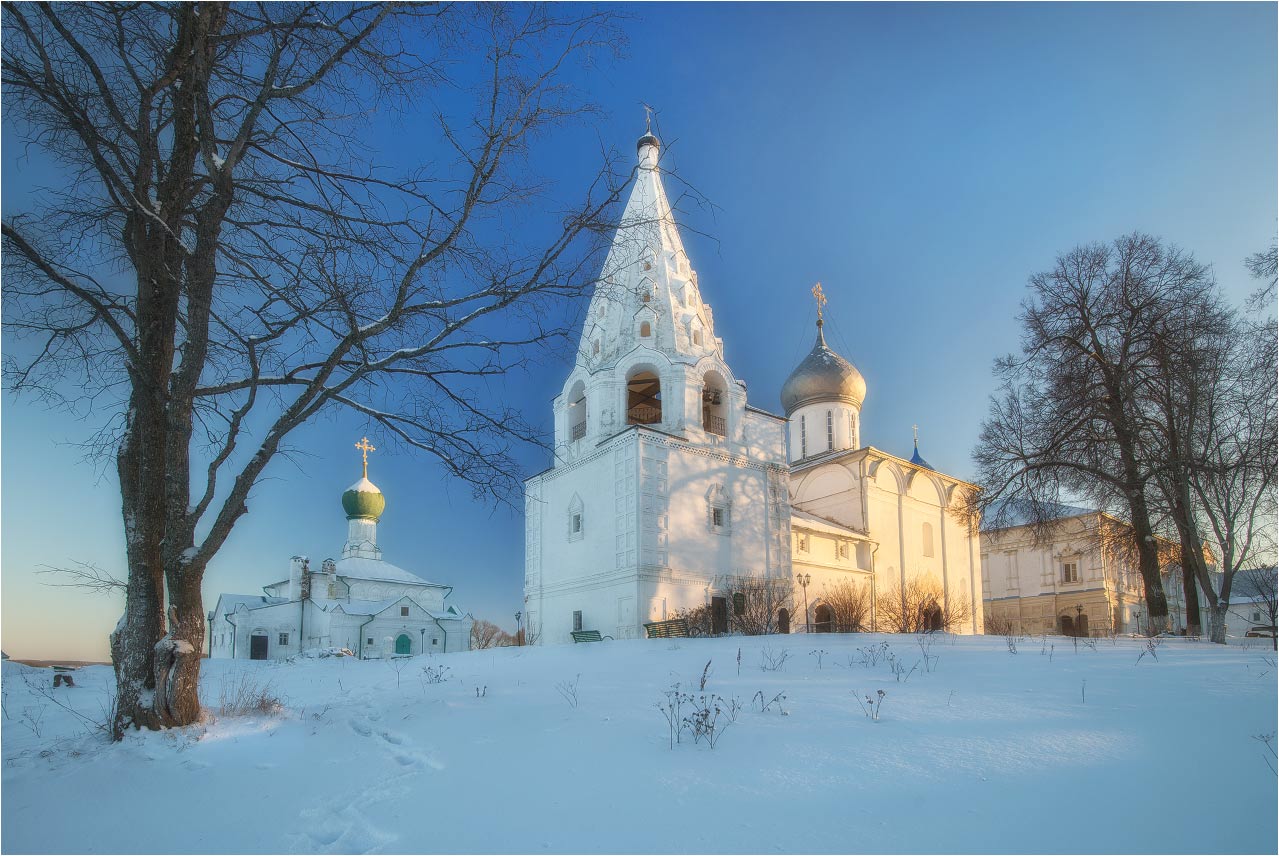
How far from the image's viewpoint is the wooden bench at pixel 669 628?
16750mm

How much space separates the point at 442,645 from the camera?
1369 inches

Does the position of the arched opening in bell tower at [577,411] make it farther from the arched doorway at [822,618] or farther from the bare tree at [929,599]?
the bare tree at [929,599]

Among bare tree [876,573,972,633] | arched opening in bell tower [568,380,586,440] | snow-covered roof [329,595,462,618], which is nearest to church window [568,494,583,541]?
arched opening in bell tower [568,380,586,440]

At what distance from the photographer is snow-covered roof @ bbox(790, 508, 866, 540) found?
27.6 meters

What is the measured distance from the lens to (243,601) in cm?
3591

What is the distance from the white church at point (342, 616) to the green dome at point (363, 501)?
0.10 m

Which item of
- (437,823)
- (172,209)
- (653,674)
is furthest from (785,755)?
(172,209)

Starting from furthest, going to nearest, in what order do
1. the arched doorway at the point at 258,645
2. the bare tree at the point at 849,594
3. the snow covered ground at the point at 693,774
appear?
the arched doorway at the point at 258,645
the bare tree at the point at 849,594
the snow covered ground at the point at 693,774

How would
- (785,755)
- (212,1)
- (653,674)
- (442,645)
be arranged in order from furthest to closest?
1. (442,645)
2. (653,674)
3. (212,1)
4. (785,755)

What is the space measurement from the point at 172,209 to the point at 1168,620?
677 inches

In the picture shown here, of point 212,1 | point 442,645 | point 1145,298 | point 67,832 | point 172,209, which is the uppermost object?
point 1145,298

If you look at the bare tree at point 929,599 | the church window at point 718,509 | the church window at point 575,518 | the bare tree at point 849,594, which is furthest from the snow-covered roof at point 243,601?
the bare tree at point 929,599

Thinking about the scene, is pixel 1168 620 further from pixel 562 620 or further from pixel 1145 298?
pixel 562 620

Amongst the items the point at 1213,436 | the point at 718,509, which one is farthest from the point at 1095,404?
the point at 718,509
